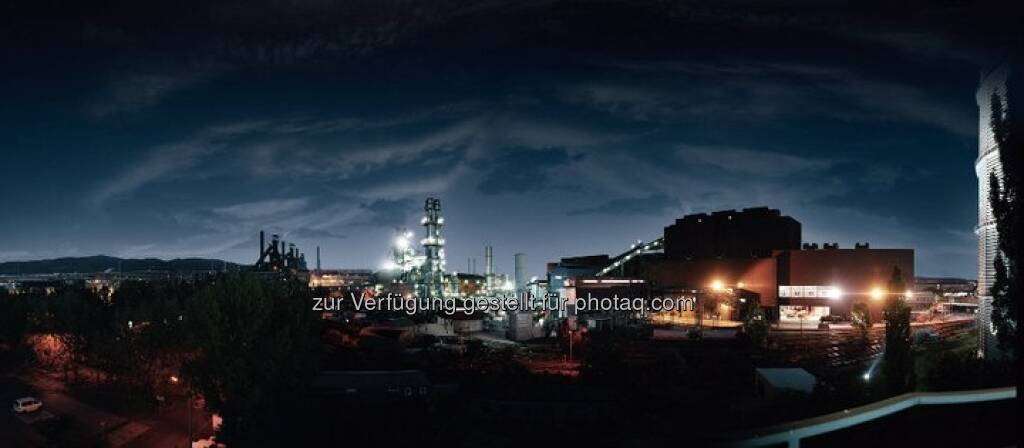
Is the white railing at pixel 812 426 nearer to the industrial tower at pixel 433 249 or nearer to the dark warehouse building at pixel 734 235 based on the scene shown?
the dark warehouse building at pixel 734 235

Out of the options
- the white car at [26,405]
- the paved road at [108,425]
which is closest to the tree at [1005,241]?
the paved road at [108,425]

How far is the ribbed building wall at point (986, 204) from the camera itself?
674 inches

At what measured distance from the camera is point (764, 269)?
4559 cm

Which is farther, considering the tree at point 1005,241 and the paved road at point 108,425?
the paved road at point 108,425

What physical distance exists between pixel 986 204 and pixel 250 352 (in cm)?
2553

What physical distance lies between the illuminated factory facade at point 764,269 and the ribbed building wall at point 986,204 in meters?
20.7

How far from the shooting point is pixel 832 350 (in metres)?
31.0

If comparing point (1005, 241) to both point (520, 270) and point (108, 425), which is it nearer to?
point (108, 425)

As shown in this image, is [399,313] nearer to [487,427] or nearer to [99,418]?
[99,418]

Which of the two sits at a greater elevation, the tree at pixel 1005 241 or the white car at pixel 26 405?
the tree at pixel 1005 241

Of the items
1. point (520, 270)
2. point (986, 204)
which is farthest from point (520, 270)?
point (986, 204)

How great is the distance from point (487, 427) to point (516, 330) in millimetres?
23269

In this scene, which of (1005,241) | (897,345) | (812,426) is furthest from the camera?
(897,345)

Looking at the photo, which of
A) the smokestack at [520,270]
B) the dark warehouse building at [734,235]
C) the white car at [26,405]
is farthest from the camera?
the smokestack at [520,270]
